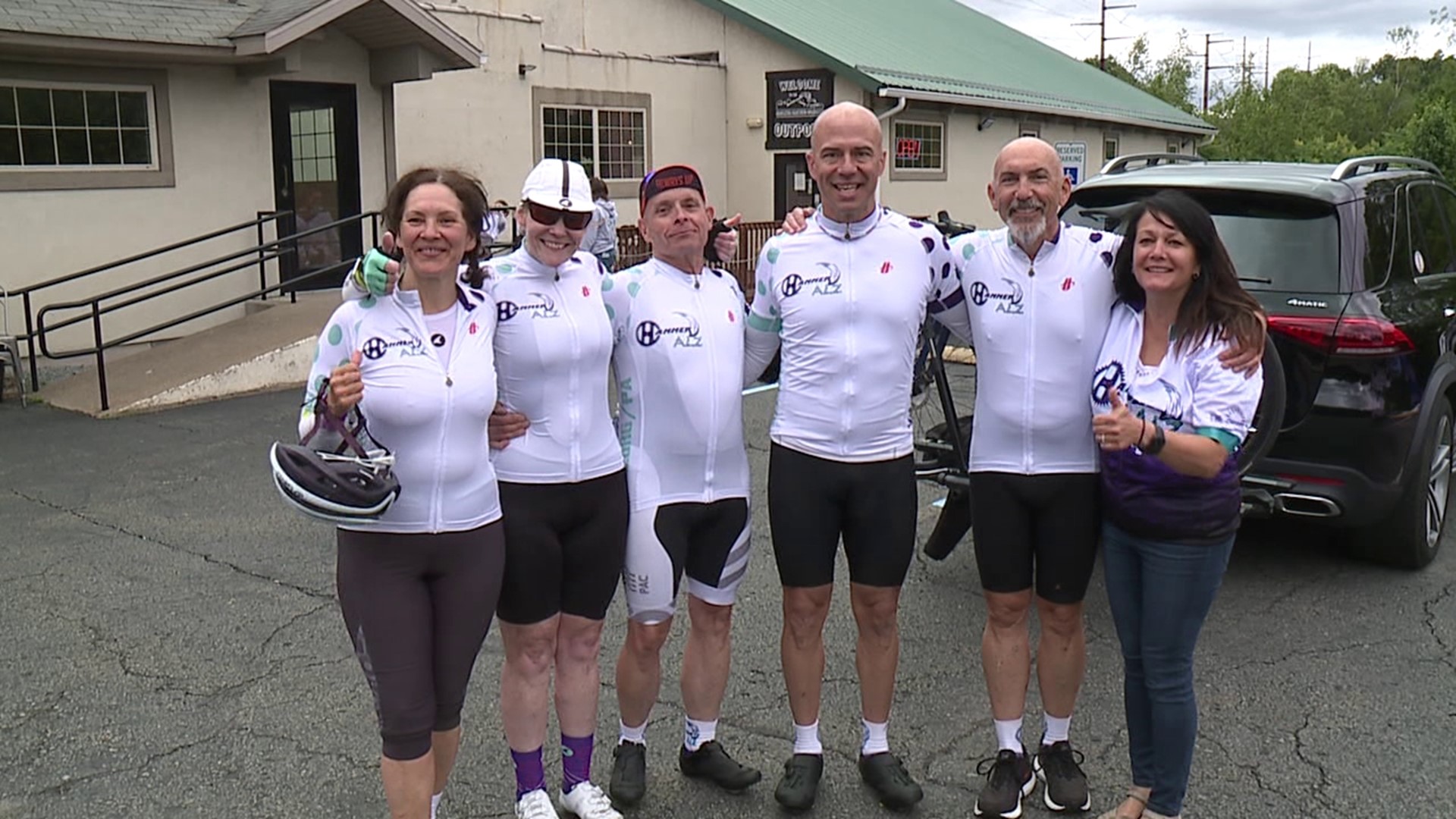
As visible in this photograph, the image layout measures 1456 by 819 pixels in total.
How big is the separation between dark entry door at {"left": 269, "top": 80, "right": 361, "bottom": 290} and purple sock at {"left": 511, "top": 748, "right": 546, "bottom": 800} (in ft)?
36.7

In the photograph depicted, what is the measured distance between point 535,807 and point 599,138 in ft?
53.6

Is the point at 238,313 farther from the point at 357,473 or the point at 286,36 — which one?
the point at 357,473

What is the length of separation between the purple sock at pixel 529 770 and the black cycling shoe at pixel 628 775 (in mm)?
261

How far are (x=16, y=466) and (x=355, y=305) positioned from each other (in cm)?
653

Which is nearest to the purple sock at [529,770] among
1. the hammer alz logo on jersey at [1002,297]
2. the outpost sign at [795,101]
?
the hammer alz logo on jersey at [1002,297]

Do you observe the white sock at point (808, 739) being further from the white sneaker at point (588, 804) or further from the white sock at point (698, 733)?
the white sneaker at point (588, 804)

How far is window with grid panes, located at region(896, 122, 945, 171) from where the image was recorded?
21.4 m

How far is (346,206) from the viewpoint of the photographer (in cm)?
1441

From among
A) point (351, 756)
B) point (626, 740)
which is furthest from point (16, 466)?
point (626, 740)

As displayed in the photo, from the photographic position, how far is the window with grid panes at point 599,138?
18297mm

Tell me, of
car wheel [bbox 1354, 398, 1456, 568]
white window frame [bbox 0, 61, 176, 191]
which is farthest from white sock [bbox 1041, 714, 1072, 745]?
white window frame [bbox 0, 61, 176, 191]

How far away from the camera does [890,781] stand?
370 cm

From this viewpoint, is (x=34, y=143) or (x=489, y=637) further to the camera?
(x=34, y=143)

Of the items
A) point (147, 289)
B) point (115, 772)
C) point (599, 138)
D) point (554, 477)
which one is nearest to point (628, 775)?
point (554, 477)
